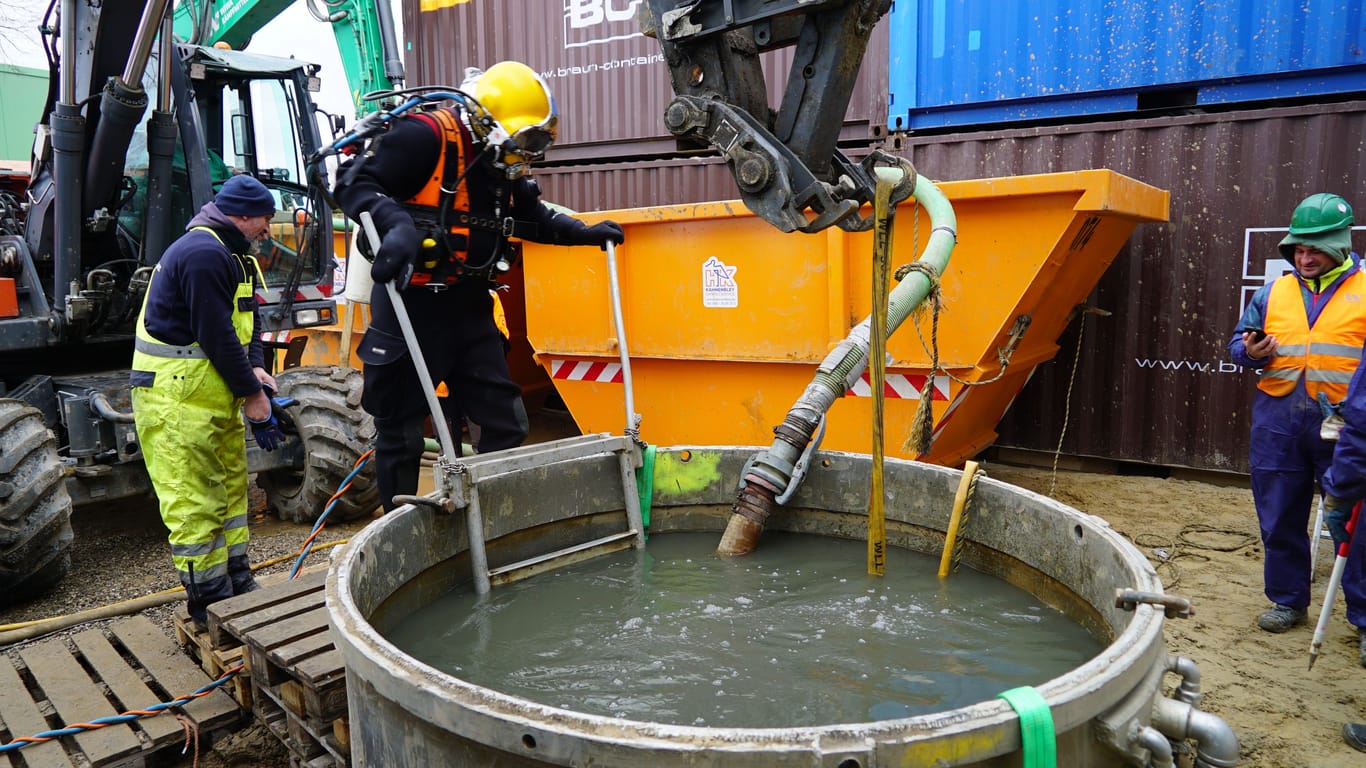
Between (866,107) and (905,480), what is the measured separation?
14.1ft

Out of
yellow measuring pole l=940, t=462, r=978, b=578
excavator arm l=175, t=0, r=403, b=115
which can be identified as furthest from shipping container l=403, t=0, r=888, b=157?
yellow measuring pole l=940, t=462, r=978, b=578

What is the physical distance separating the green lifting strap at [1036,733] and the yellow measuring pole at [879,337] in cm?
138

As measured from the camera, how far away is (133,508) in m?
6.14

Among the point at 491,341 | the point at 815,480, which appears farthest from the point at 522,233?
the point at 815,480

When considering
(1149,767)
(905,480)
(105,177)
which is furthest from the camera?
(105,177)

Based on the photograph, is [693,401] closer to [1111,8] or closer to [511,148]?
[511,148]

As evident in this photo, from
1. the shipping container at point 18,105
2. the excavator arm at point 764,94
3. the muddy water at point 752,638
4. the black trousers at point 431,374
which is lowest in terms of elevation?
the muddy water at point 752,638

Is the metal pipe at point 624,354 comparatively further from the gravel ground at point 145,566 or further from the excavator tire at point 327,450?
the excavator tire at point 327,450

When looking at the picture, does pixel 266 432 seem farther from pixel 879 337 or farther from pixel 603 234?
pixel 879 337

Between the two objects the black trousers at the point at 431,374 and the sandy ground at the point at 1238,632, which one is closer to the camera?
the sandy ground at the point at 1238,632

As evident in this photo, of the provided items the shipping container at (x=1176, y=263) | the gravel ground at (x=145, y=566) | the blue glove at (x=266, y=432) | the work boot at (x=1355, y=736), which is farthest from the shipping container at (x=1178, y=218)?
the blue glove at (x=266, y=432)

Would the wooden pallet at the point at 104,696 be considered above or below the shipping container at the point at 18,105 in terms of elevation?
below

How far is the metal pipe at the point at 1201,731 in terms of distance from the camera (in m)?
1.79

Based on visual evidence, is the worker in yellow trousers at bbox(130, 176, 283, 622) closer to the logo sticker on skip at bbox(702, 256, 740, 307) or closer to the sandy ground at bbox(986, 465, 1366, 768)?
the logo sticker on skip at bbox(702, 256, 740, 307)
